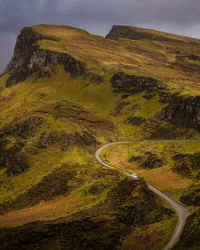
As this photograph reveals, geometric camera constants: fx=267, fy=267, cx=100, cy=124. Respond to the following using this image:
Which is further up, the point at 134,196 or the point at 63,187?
the point at 134,196

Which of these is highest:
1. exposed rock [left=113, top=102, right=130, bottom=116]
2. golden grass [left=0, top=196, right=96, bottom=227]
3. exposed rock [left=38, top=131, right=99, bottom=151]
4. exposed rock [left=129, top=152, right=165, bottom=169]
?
exposed rock [left=113, top=102, right=130, bottom=116]

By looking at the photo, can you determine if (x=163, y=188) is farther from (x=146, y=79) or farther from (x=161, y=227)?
(x=146, y=79)

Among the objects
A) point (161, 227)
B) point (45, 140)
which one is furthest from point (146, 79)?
point (161, 227)

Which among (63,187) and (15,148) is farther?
(15,148)

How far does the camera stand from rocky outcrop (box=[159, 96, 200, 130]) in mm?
152500

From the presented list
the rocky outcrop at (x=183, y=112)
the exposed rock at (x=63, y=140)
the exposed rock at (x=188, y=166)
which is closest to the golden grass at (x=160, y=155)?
the exposed rock at (x=188, y=166)

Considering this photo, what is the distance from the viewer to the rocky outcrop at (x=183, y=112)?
152m

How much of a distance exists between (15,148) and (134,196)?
7517cm

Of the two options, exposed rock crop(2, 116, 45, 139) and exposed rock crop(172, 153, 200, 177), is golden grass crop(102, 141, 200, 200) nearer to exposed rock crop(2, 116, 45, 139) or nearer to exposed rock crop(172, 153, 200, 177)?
exposed rock crop(172, 153, 200, 177)

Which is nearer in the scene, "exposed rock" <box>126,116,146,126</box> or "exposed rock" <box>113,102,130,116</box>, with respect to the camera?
"exposed rock" <box>126,116,146,126</box>

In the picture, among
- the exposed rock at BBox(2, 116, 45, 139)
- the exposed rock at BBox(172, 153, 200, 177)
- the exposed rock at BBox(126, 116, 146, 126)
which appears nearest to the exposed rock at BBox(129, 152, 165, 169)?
the exposed rock at BBox(172, 153, 200, 177)

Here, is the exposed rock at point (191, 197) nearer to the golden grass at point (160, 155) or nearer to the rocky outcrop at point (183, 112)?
the golden grass at point (160, 155)

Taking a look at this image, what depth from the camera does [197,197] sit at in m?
75.9

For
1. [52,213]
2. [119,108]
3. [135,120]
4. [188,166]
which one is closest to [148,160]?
[188,166]
